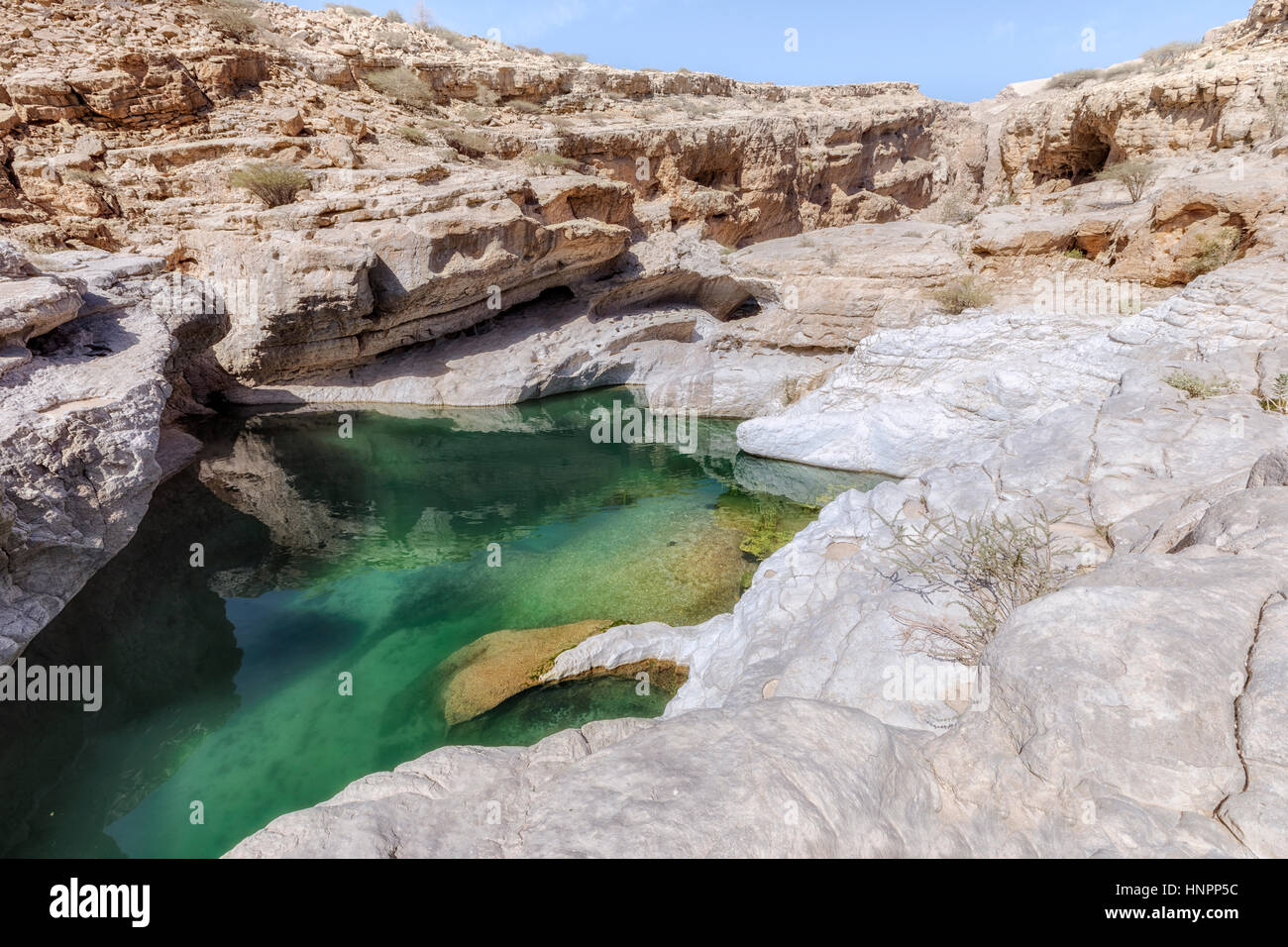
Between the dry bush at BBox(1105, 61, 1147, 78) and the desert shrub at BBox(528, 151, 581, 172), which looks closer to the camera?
the desert shrub at BBox(528, 151, 581, 172)

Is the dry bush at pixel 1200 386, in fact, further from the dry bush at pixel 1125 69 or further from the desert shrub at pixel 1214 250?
the dry bush at pixel 1125 69

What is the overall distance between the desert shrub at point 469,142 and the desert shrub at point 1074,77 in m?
22.7

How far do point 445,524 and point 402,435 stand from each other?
4.19 meters

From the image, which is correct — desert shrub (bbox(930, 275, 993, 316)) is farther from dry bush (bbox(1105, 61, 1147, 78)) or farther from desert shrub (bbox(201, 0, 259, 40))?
desert shrub (bbox(201, 0, 259, 40))

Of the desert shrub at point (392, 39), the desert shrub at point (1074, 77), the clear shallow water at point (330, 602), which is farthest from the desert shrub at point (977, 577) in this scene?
the desert shrub at point (1074, 77)

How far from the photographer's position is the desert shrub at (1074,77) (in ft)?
76.9

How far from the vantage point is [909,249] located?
13.9 metres

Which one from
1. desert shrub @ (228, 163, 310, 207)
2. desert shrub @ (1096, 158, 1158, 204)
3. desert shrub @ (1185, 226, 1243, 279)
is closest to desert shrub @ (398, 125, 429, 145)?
desert shrub @ (228, 163, 310, 207)

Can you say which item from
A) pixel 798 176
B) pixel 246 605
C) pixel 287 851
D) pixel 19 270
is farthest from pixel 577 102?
pixel 287 851

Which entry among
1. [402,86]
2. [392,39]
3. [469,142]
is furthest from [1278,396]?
[392,39]

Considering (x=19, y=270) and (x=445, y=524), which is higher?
(x=19, y=270)

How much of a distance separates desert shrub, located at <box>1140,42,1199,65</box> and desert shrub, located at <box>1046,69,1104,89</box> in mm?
2316

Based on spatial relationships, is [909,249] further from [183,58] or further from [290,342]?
[183,58]

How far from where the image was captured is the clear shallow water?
4.73 metres
